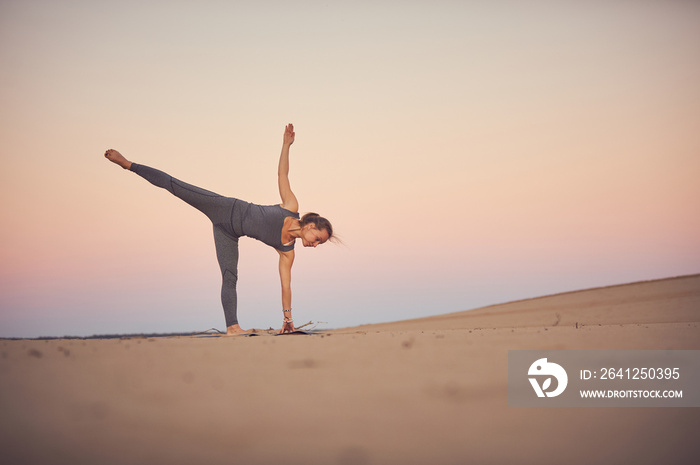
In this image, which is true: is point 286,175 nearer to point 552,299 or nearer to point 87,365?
point 87,365

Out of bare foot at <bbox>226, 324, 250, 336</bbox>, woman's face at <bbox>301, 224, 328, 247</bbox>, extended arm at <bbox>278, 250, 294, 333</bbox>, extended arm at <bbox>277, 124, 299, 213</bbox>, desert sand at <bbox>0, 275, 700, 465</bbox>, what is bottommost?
desert sand at <bbox>0, 275, 700, 465</bbox>

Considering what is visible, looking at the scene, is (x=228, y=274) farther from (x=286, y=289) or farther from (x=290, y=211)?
(x=290, y=211)

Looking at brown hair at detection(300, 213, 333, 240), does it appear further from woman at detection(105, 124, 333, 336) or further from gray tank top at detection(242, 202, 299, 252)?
gray tank top at detection(242, 202, 299, 252)

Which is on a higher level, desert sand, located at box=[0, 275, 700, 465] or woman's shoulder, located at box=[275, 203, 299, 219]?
woman's shoulder, located at box=[275, 203, 299, 219]

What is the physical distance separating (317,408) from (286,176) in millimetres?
2488

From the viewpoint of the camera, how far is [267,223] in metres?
4.59

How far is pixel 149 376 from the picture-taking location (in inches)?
117

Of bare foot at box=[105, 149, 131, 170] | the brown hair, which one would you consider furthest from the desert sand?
bare foot at box=[105, 149, 131, 170]

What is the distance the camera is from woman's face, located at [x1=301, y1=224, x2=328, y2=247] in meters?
4.46

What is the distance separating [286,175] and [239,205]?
0.49 m

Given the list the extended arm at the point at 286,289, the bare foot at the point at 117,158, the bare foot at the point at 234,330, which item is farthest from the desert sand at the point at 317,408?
the bare foot at the point at 117,158

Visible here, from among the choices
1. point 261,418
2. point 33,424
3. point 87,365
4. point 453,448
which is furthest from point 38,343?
point 453,448

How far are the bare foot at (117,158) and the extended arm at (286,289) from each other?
145 cm

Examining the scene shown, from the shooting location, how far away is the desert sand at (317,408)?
2037 millimetres
